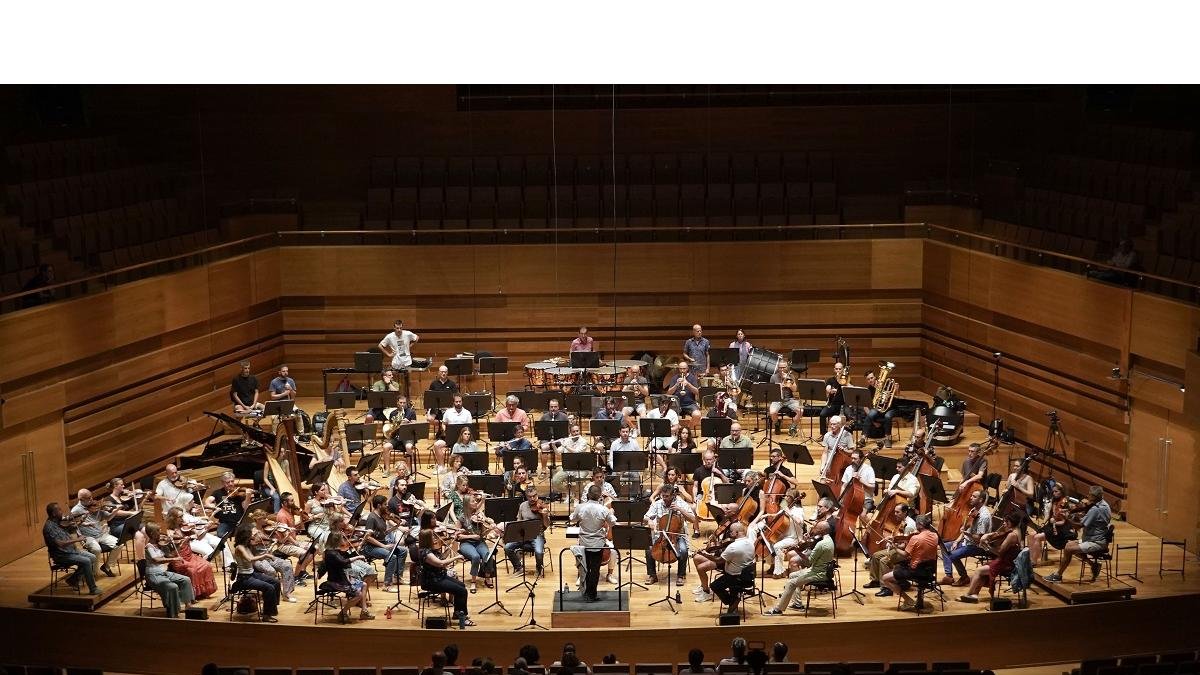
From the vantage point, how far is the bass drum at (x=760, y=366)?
14.7m

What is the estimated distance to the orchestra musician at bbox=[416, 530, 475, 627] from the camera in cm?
1025

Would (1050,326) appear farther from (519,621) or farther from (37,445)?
(37,445)

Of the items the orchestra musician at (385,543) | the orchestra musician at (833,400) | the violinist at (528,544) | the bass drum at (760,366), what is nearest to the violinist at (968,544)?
the orchestra musician at (833,400)

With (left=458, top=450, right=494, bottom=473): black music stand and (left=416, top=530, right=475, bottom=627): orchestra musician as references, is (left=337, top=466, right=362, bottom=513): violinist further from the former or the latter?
(left=416, top=530, right=475, bottom=627): orchestra musician

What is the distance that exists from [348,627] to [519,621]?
1377 mm

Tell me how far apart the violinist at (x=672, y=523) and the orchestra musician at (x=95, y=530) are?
4853 millimetres

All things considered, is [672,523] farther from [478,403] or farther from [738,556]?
[478,403]

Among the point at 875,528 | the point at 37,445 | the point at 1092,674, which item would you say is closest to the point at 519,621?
the point at 875,528

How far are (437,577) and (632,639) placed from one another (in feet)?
5.41

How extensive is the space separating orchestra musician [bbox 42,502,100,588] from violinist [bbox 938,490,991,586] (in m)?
7.36

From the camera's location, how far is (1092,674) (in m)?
8.32

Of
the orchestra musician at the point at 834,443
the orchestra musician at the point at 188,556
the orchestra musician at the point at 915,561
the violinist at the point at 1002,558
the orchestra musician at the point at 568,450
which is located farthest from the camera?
the orchestra musician at the point at 568,450

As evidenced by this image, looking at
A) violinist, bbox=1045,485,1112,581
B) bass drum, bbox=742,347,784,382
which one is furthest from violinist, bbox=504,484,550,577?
violinist, bbox=1045,485,1112,581

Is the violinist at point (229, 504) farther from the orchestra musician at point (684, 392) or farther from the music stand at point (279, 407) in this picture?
the orchestra musician at point (684, 392)
